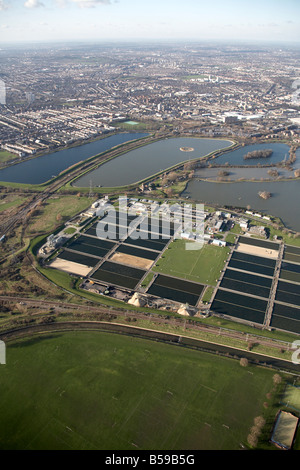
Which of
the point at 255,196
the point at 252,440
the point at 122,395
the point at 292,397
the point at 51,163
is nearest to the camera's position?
the point at 252,440

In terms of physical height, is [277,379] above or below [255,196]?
below

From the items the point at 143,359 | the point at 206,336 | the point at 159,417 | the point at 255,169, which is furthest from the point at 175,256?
the point at 255,169

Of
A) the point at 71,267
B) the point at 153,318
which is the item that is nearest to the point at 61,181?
the point at 71,267

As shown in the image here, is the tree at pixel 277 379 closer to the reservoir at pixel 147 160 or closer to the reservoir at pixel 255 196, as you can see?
the reservoir at pixel 255 196

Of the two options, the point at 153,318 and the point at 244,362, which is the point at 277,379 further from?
the point at 153,318

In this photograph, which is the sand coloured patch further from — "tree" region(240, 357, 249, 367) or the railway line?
"tree" region(240, 357, 249, 367)

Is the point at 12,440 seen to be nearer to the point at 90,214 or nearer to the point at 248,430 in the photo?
the point at 248,430
